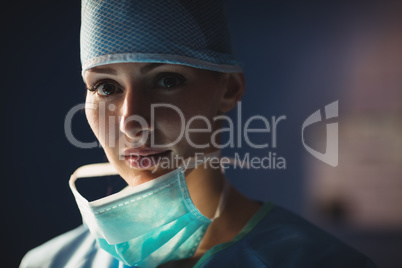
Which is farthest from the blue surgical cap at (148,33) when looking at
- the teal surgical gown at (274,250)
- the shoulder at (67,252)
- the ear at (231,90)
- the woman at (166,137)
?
the shoulder at (67,252)

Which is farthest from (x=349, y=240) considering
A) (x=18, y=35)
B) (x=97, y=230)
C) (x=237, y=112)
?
(x=18, y=35)

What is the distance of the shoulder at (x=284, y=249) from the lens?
0.92m

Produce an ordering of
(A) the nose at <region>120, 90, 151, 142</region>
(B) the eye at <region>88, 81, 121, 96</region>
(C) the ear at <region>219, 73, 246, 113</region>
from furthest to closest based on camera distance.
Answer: (C) the ear at <region>219, 73, 246, 113</region> < (B) the eye at <region>88, 81, 121, 96</region> < (A) the nose at <region>120, 90, 151, 142</region>

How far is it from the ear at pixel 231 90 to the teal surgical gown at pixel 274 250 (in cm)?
33

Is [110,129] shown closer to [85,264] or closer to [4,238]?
[85,264]

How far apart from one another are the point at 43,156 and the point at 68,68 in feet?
1.27

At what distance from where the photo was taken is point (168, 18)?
91 cm

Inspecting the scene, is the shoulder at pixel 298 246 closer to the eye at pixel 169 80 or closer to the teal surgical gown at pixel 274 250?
the teal surgical gown at pixel 274 250

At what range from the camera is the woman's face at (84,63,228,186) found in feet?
2.94

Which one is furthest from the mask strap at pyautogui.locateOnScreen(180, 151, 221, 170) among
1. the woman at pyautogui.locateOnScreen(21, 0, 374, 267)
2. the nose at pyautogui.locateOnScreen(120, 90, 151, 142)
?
the nose at pyautogui.locateOnScreen(120, 90, 151, 142)

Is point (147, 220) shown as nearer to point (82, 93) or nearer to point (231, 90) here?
point (231, 90)

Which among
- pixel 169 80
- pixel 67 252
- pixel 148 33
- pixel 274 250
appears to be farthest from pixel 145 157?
pixel 67 252

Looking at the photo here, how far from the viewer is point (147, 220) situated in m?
0.93

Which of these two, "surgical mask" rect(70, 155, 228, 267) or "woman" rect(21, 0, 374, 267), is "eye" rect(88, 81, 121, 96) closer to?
"woman" rect(21, 0, 374, 267)
